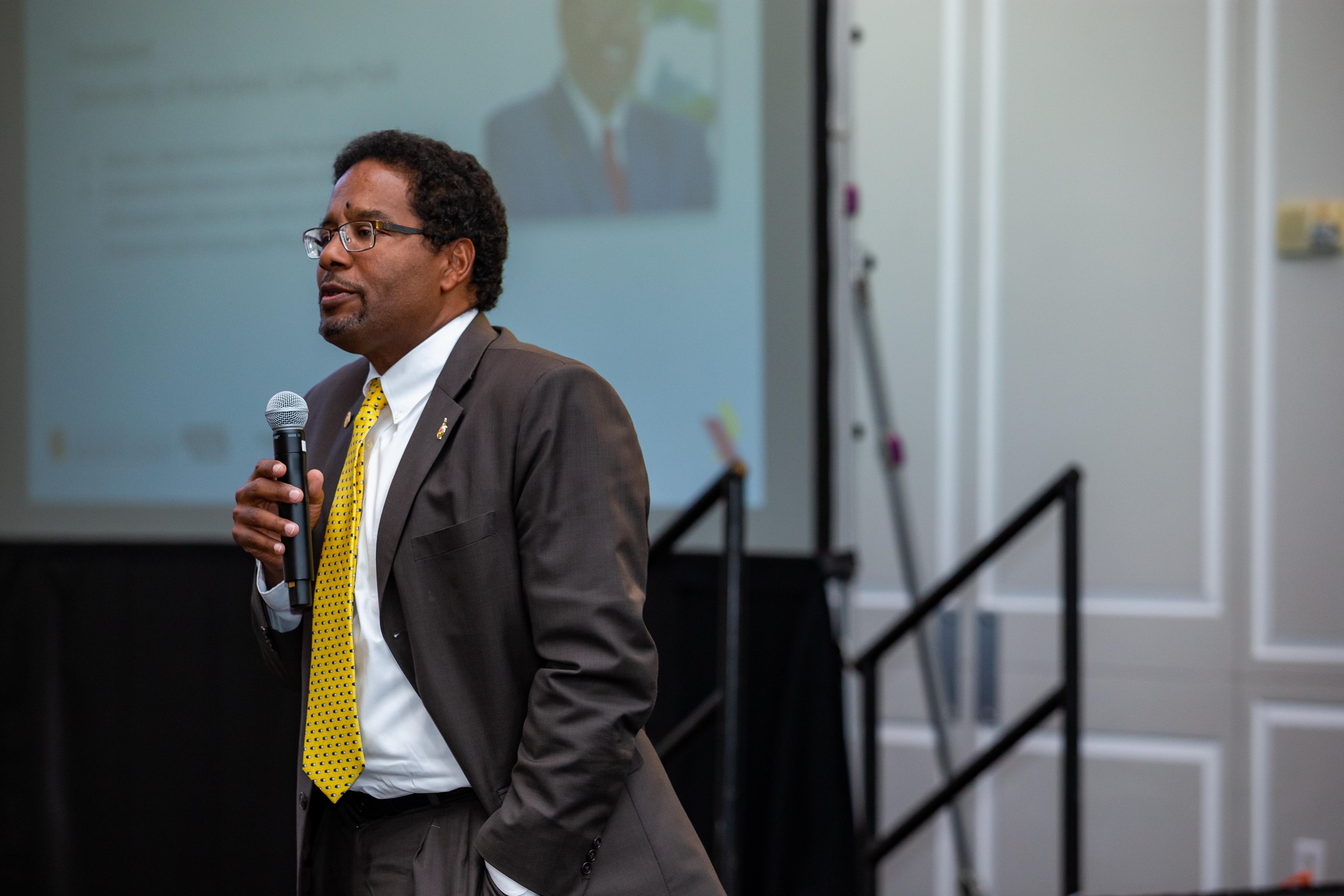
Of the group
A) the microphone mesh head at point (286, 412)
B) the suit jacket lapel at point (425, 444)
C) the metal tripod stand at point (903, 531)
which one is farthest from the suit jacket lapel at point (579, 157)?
the microphone mesh head at point (286, 412)

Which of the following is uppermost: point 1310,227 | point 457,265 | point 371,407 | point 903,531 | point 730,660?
point 1310,227

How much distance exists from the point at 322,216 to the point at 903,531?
1.61 m

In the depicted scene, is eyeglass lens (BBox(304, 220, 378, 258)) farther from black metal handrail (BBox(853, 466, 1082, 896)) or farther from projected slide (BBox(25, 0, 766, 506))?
black metal handrail (BBox(853, 466, 1082, 896))

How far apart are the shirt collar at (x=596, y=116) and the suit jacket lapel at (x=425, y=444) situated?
1.43m

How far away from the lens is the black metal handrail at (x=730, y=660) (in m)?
1.93

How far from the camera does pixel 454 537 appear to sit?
1.10 metres

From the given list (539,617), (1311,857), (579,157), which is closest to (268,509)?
(539,617)

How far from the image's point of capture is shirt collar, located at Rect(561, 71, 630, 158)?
252 centimetres

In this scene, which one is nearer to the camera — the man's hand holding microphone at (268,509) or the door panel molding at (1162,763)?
the man's hand holding microphone at (268,509)

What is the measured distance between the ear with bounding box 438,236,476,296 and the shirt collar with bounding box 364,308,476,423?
0.05 meters

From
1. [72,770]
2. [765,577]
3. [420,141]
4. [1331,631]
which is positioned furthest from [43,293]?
[1331,631]

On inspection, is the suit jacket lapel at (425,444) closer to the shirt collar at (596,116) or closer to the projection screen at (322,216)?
the projection screen at (322,216)

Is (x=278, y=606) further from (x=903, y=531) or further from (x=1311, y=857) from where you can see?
(x=1311, y=857)

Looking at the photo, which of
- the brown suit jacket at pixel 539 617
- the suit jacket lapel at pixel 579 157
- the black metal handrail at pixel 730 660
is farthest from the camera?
the suit jacket lapel at pixel 579 157
